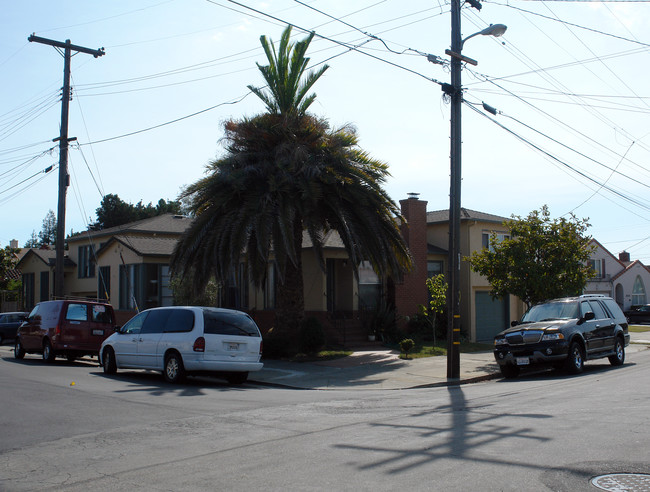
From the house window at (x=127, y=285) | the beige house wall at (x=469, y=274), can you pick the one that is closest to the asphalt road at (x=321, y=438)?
the beige house wall at (x=469, y=274)

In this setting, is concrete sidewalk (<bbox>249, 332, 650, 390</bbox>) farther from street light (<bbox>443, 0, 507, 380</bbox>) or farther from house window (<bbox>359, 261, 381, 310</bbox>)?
house window (<bbox>359, 261, 381, 310</bbox>)

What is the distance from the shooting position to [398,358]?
65.0 feet

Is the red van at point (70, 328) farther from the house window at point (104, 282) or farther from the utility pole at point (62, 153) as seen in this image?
the house window at point (104, 282)

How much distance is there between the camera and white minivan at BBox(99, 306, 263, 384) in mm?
14156

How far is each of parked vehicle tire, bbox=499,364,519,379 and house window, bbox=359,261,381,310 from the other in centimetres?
969

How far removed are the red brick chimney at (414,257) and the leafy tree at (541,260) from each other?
18.2 ft

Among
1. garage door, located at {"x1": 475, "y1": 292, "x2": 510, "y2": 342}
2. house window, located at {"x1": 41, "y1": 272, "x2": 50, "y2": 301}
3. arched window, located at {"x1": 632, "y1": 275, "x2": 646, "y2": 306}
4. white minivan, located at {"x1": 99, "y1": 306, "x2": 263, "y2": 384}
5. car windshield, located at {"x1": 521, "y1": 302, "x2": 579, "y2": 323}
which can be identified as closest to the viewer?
white minivan, located at {"x1": 99, "y1": 306, "x2": 263, "y2": 384}

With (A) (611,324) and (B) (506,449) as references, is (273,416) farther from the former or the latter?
(A) (611,324)

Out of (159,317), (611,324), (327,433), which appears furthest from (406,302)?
(327,433)

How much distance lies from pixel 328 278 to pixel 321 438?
17.9 m

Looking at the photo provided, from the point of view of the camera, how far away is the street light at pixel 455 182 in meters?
15.5

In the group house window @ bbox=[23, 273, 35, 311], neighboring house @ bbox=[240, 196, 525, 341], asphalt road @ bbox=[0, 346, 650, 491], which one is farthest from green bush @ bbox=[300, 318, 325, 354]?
house window @ bbox=[23, 273, 35, 311]

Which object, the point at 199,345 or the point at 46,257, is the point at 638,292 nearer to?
the point at 46,257

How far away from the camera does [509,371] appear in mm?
15984
